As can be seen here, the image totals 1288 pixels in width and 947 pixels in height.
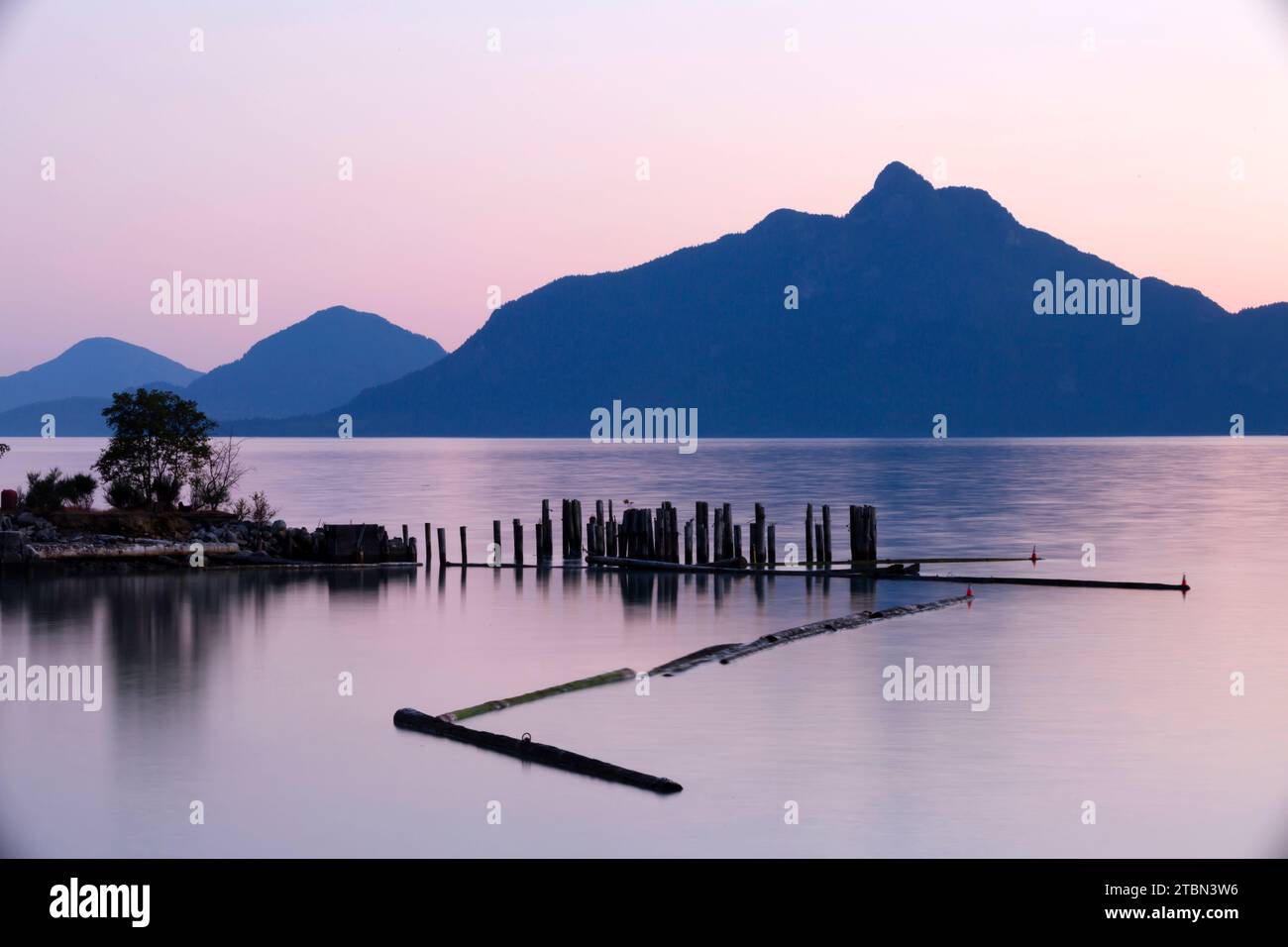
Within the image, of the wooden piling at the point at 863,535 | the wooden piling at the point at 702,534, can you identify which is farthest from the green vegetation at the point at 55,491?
the wooden piling at the point at 863,535

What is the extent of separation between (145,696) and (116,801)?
22.8 feet

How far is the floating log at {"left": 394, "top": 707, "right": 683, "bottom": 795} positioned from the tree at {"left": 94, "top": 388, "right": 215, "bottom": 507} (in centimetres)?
3030

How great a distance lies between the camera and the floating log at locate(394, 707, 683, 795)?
18859 mm

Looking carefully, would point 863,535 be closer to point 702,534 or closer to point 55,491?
point 702,534

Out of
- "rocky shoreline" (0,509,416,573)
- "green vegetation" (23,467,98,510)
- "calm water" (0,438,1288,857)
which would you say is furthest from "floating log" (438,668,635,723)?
"green vegetation" (23,467,98,510)

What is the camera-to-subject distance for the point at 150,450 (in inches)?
1966

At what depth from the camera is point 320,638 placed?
32.8 meters

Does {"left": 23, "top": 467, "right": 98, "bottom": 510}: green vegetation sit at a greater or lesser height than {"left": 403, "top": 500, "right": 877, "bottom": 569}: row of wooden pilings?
greater

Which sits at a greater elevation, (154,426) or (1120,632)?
(154,426)

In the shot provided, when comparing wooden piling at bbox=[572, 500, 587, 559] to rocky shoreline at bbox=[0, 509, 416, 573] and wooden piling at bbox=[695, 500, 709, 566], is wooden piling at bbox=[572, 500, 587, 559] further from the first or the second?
rocky shoreline at bbox=[0, 509, 416, 573]

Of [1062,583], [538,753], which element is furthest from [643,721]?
[1062,583]
